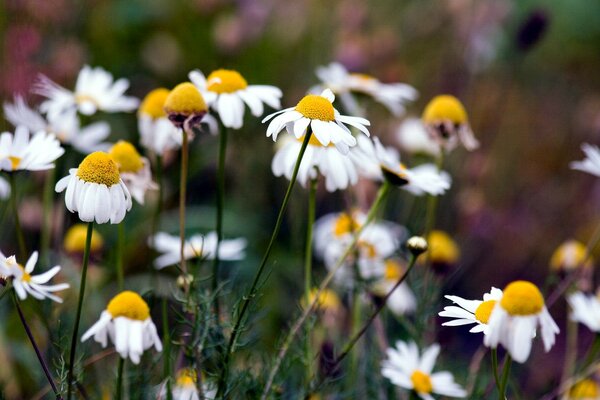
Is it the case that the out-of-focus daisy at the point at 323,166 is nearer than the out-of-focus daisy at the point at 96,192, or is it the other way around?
the out-of-focus daisy at the point at 96,192

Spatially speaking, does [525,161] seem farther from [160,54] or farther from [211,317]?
[211,317]

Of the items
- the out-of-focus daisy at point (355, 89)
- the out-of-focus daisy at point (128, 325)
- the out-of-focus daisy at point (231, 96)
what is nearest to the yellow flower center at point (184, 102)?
the out-of-focus daisy at point (231, 96)

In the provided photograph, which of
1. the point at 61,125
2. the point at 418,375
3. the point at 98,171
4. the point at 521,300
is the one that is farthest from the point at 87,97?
the point at 521,300

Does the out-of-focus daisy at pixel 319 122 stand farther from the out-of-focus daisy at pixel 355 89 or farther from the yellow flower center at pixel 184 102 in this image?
the out-of-focus daisy at pixel 355 89

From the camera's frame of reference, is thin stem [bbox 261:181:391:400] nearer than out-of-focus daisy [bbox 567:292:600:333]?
Yes

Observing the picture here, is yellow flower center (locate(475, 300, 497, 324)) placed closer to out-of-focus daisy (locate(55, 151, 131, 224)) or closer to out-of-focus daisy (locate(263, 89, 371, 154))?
out-of-focus daisy (locate(263, 89, 371, 154))

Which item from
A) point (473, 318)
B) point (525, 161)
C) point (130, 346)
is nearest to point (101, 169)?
point (130, 346)

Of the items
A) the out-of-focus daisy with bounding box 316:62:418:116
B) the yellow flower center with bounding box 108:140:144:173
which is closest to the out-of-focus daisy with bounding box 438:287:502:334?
the yellow flower center with bounding box 108:140:144:173
